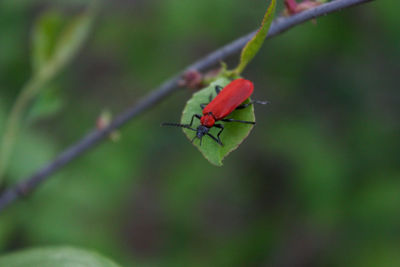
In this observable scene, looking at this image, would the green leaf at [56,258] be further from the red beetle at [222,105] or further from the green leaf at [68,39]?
the green leaf at [68,39]

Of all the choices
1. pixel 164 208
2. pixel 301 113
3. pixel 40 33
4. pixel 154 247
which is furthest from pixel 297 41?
pixel 154 247

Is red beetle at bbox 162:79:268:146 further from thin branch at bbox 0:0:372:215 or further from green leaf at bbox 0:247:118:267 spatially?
green leaf at bbox 0:247:118:267

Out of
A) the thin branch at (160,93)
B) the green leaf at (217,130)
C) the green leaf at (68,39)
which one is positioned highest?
the green leaf at (68,39)

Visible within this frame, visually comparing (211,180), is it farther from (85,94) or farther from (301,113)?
(85,94)

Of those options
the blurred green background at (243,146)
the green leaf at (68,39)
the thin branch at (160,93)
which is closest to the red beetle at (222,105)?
the thin branch at (160,93)

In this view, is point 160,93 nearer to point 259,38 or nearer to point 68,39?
point 259,38

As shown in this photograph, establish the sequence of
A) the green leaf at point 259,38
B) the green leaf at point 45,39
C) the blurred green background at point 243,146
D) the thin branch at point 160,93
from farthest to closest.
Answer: the blurred green background at point 243,146, the green leaf at point 45,39, the thin branch at point 160,93, the green leaf at point 259,38
